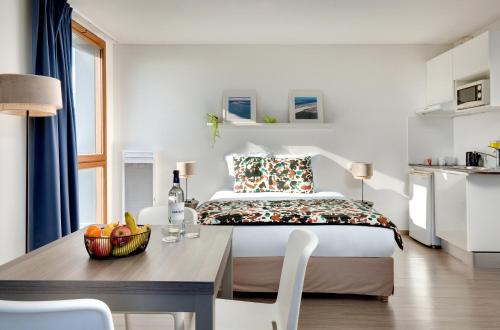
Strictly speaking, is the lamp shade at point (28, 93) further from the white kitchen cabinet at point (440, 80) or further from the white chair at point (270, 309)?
the white kitchen cabinet at point (440, 80)

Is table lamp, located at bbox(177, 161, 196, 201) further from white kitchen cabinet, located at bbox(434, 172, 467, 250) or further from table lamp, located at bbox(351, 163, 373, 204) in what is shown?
white kitchen cabinet, located at bbox(434, 172, 467, 250)

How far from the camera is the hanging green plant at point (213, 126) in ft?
17.4

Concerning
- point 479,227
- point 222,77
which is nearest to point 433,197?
point 479,227

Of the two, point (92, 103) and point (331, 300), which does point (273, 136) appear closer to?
point (92, 103)

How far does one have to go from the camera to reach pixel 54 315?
0.81 metres

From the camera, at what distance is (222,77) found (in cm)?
548

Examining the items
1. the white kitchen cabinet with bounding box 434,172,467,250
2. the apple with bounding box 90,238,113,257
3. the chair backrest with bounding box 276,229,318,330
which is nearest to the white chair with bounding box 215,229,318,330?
the chair backrest with bounding box 276,229,318,330

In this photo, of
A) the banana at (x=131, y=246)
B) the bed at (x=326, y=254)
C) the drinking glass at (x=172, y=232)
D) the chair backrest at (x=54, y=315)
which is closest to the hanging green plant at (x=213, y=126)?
the bed at (x=326, y=254)

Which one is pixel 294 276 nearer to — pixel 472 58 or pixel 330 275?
pixel 330 275

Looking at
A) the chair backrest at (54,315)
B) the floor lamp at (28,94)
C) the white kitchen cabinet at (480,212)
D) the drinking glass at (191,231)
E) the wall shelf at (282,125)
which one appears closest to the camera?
the chair backrest at (54,315)

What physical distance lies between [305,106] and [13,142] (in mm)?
3485

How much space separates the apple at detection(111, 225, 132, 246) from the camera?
4.64 ft

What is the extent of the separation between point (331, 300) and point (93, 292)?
7.66ft

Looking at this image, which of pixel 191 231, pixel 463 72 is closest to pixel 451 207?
pixel 463 72
